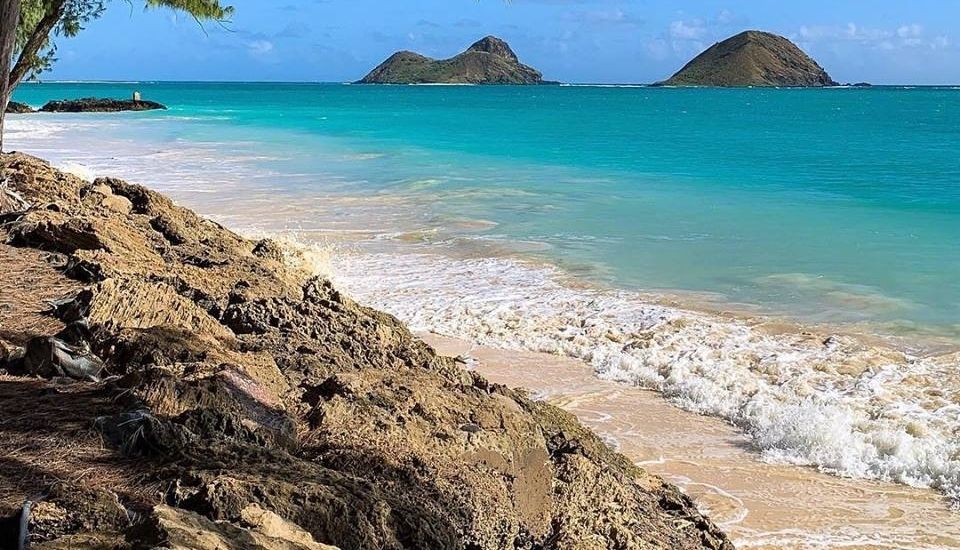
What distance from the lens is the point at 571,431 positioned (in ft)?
18.1

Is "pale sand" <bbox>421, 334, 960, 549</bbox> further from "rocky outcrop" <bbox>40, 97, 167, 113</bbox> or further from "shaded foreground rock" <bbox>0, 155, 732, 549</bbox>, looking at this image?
"rocky outcrop" <bbox>40, 97, 167, 113</bbox>

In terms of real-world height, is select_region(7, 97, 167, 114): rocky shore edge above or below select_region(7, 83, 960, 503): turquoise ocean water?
above

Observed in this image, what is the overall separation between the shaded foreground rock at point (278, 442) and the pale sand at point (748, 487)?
117 centimetres

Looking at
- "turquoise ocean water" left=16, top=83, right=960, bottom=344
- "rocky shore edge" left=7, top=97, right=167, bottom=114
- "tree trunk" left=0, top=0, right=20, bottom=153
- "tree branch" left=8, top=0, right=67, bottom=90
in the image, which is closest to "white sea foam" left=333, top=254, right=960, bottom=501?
"turquoise ocean water" left=16, top=83, right=960, bottom=344

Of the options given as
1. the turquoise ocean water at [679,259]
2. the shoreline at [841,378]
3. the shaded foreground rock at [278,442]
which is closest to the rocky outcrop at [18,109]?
the turquoise ocean water at [679,259]

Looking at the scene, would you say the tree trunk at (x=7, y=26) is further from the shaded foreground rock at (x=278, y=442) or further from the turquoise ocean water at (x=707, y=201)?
the turquoise ocean water at (x=707, y=201)

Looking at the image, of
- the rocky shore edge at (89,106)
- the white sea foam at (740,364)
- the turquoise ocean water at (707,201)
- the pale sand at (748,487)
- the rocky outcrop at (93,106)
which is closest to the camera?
the pale sand at (748,487)

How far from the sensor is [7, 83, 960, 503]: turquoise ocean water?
8.07 metres

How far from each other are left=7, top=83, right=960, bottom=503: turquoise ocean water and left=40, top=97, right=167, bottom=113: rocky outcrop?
119 feet

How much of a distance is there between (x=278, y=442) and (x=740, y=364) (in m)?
6.13

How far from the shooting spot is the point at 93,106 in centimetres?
7275

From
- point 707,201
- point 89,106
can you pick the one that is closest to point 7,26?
point 707,201

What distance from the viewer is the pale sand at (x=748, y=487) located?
5.70 meters

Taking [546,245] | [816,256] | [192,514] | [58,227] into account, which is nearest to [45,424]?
[192,514]
